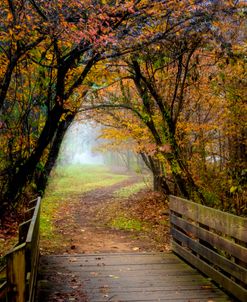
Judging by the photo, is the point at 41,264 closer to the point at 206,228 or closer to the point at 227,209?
the point at 206,228

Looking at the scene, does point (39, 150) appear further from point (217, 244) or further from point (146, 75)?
point (217, 244)

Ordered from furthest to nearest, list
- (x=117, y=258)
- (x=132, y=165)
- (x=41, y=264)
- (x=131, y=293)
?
A: (x=132, y=165) < (x=117, y=258) < (x=41, y=264) < (x=131, y=293)

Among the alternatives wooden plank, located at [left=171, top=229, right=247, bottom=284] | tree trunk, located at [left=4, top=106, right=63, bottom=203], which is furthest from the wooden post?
tree trunk, located at [left=4, top=106, right=63, bottom=203]

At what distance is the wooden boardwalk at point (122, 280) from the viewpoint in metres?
5.63

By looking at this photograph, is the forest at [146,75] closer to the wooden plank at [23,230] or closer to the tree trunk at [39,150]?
the tree trunk at [39,150]

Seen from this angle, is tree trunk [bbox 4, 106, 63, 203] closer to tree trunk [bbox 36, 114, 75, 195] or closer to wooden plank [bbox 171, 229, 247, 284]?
wooden plank [bbox 171, 229, 247, 284]

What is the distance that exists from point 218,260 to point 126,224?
7861 millimetres

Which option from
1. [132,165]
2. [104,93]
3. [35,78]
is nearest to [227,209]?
[35,78]

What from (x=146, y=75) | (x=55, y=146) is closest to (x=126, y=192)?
(x=55, y=146)

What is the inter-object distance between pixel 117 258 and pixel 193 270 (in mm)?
1677

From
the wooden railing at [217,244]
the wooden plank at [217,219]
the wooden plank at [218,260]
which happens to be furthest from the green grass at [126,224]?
the wooden plank at [217,219]

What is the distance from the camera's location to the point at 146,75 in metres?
12.3

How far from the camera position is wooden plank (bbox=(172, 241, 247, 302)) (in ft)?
17.4

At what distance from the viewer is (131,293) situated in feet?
19.0
